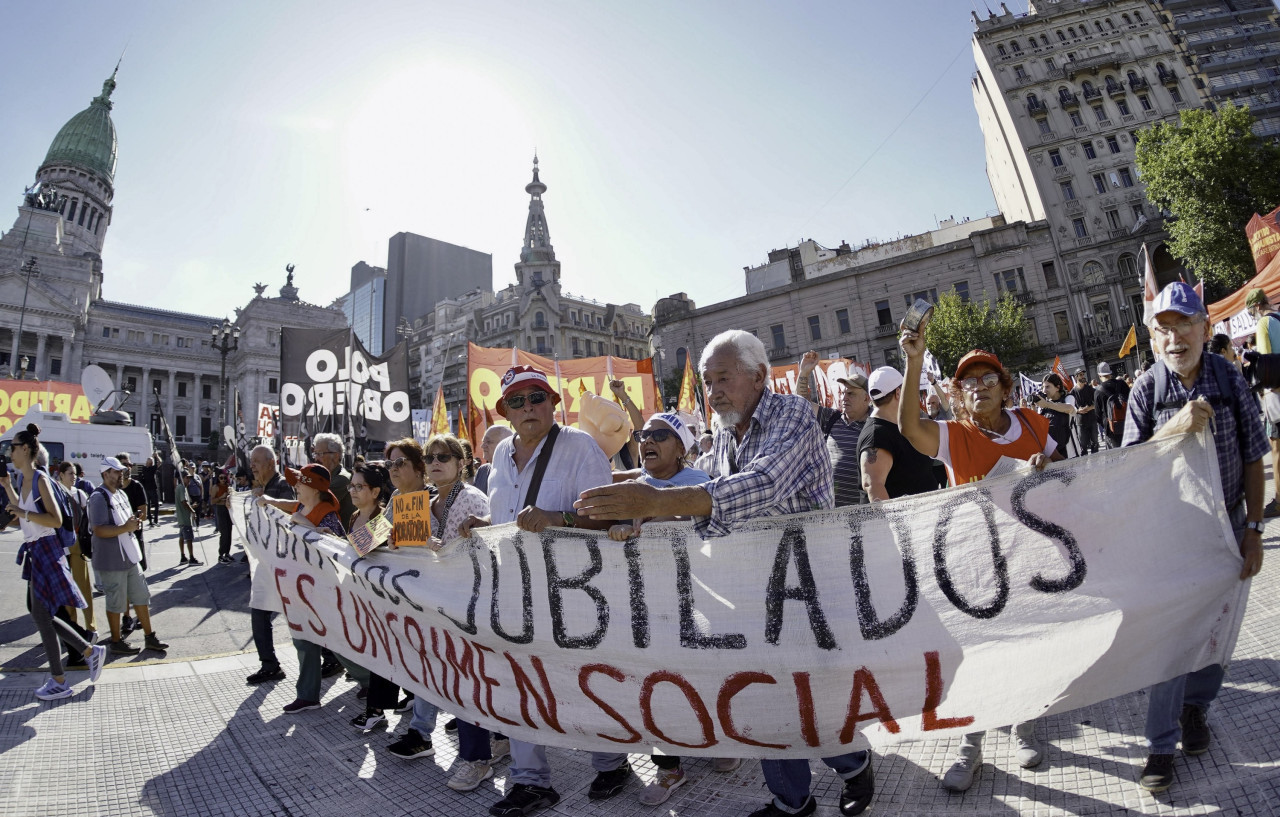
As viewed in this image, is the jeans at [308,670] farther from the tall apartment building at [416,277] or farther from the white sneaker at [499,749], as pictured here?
the tall apartment building at [416,277]

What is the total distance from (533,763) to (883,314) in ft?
143

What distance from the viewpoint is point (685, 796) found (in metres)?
2.98

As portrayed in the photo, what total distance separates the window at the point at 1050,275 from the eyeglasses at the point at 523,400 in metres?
45.0

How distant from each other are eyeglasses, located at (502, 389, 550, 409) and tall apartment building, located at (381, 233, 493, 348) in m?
121

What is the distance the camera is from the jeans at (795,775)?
253 cm

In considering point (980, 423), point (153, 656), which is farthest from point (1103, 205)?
point (153, 656)

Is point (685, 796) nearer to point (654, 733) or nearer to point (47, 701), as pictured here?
point (654, 733)

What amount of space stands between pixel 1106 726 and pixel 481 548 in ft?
10.3

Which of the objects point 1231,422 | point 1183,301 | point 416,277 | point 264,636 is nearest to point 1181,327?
point 1183,301

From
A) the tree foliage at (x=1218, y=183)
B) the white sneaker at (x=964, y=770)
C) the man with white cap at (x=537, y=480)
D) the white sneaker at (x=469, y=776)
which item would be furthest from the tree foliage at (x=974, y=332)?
the white sneaker at (x=469, y=776)

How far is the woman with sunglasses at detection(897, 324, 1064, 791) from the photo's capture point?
2652 mm

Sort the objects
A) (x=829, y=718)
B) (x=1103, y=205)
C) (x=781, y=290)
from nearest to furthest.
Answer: (x=829, y=718)
(x=1103, y=205)
(x=781, y=290)

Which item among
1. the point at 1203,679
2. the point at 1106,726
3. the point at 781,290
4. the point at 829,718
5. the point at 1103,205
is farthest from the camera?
the point at 781,290

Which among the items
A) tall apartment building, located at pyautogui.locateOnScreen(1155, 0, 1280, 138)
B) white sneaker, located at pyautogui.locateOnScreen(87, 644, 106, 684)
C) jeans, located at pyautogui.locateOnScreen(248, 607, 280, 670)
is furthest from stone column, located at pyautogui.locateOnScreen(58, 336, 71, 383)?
tall apartment building, located at pyautogui.locateOnScreen(1155, 0, 1280, 138)
